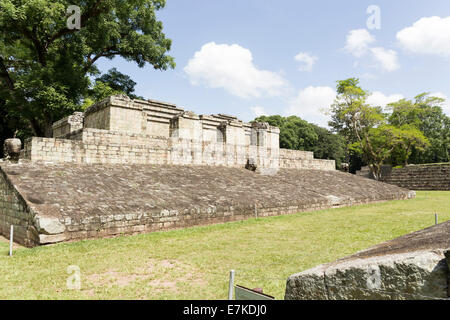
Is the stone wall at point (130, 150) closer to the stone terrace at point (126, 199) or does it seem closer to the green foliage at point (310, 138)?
the stone terrace at point (126, 199)

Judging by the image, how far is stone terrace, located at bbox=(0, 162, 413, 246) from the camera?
20.6 ft

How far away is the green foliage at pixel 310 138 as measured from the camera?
4650 centimetres

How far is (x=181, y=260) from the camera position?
5098 mm

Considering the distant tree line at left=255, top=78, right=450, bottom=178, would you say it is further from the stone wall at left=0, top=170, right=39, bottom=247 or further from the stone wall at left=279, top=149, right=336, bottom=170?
the stone wall at left=0, top=170, right=39, bottom=247

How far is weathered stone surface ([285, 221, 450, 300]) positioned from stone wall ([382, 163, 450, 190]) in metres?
31.4

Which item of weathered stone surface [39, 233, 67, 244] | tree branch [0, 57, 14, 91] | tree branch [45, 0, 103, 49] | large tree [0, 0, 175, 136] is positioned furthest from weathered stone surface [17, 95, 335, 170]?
tree branch [0, 57, 14, 91]

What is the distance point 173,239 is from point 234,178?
662 cm

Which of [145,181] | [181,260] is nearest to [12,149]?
[145,181]

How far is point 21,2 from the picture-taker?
15.4m

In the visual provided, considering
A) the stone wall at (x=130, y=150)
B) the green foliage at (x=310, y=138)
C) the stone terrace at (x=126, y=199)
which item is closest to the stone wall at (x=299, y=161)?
the stone wall at (x=130, y=150)

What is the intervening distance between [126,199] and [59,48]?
17.0 metres

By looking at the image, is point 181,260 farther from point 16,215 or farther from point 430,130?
point 430,130
